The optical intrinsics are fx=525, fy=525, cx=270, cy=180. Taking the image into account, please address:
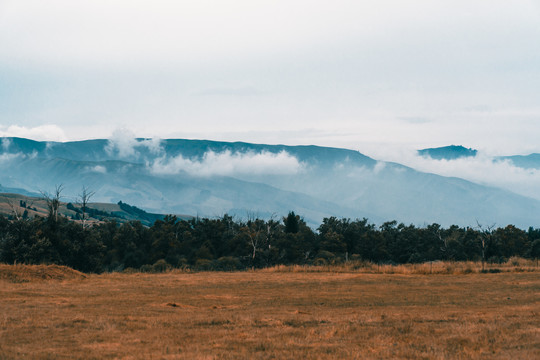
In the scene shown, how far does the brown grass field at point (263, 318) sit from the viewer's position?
13.8 meters

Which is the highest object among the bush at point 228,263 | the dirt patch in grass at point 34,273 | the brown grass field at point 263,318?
the brown grass field at point 263,318

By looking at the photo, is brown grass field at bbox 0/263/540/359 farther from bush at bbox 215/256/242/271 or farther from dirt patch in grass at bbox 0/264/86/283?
bush at bbox 215/256/242/271

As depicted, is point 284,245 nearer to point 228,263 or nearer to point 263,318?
point 228,263

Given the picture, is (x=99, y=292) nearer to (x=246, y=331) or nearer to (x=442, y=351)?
(x=246, y=331)

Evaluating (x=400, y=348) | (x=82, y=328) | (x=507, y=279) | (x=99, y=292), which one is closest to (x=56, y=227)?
(x=99, y=292)

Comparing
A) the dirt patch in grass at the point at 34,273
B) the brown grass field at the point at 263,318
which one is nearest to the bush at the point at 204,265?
the brown grass field at the point at 263,318

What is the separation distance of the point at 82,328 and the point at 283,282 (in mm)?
19932

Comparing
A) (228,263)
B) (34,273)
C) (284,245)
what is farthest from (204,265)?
(34,273)

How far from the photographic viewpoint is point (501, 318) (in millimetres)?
18594

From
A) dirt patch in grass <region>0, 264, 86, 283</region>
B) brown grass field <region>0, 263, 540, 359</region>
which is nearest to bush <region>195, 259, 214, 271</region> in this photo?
brown grass field <region>0, 263, 540, 359</region>

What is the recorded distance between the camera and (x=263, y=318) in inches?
748

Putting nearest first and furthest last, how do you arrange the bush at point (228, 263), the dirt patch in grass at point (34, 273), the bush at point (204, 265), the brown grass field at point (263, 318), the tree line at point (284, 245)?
the brown grass field at point (263, 318) < the dirt patch in grass at point (34, 273) < the bush at point (204, 265) < the bush at point (228, 263) < the tree line at point (284, 245)

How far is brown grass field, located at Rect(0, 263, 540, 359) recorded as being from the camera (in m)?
13.8

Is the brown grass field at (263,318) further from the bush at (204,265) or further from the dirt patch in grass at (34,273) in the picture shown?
the bush at (204,265)
